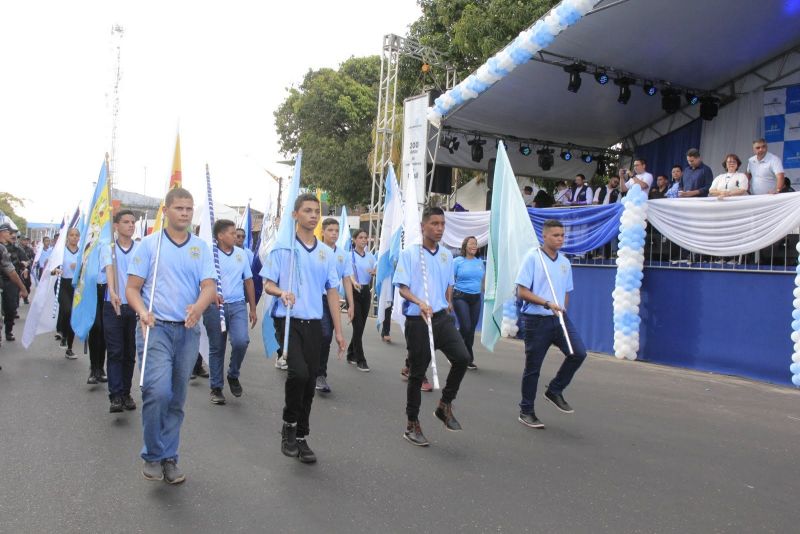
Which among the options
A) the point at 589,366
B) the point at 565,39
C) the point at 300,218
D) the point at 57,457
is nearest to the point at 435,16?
the point at 565,39

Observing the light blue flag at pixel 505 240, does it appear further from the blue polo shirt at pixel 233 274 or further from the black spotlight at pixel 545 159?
the black spotlight at pixel 545 159

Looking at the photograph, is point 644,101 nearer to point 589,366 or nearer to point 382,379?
point 589,366

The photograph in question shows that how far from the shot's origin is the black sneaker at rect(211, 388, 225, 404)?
6559 mm

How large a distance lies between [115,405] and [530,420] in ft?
12.4

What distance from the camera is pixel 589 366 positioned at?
9727mm

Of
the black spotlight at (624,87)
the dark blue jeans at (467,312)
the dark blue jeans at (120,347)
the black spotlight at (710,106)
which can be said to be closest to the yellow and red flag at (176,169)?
the dark blue jeans at (120,347)

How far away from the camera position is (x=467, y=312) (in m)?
8.67

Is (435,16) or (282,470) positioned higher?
(435,16)

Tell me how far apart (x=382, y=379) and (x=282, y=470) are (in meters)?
3.67

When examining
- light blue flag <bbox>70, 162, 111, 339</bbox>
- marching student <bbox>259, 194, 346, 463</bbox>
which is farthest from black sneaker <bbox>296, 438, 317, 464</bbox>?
light blue flag <bbox>70, 162, 111, 339</bbox>

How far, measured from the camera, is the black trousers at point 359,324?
892cm

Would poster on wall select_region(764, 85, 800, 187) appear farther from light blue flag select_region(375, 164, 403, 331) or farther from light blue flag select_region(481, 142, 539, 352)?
light blue flag select_region(481, 142, 539, 352)

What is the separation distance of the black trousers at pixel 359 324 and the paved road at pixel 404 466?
130 cm

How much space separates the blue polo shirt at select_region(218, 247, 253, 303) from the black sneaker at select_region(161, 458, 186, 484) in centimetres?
288
